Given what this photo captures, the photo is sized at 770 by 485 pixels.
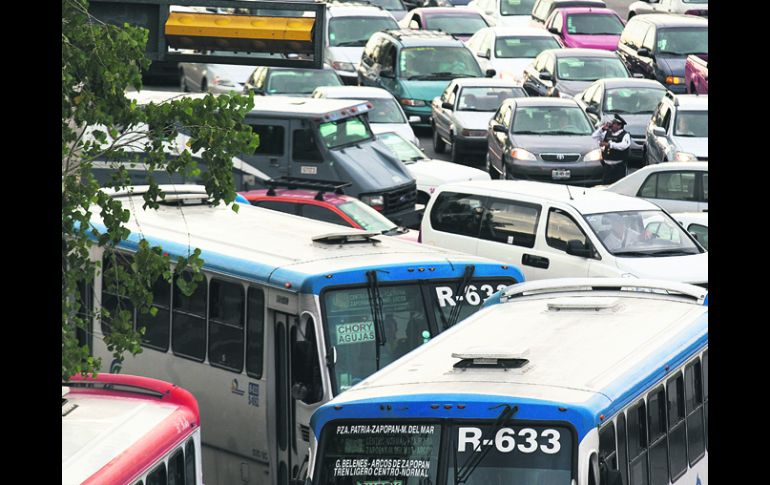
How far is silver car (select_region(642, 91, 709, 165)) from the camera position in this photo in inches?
1024

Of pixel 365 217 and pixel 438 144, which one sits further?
pixel 438 144

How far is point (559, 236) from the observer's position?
60.2ft

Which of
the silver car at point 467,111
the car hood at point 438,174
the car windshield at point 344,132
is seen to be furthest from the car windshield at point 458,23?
the car windshield at point 344,132

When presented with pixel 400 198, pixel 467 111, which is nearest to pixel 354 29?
pixel 467 111

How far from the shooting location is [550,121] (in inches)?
1095

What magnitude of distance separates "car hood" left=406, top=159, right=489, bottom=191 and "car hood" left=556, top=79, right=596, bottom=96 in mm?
7370

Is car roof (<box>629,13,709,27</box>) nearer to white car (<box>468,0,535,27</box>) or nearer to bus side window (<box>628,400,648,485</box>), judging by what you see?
white car (<box>468,0,535,27</box>)

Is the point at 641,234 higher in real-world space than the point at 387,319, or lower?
lower

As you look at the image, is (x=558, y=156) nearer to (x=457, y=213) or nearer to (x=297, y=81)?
(x=297, y=81)

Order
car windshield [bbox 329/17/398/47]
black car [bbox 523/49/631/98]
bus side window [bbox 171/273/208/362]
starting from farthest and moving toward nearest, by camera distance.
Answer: car windshield [bbox 329/17/398/47]
black car [bbox 523/49/631/98]
bus side window [bbox 171/273/208/362]

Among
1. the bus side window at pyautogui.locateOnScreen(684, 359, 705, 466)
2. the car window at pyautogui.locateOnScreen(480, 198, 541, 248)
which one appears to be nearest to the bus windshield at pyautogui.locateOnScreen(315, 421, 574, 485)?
the bus side window at pyautogui.locateOnScreen(684, 359, 705, 466)

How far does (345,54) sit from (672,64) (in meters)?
7.62

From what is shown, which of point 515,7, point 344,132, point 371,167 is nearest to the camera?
point 371,167
